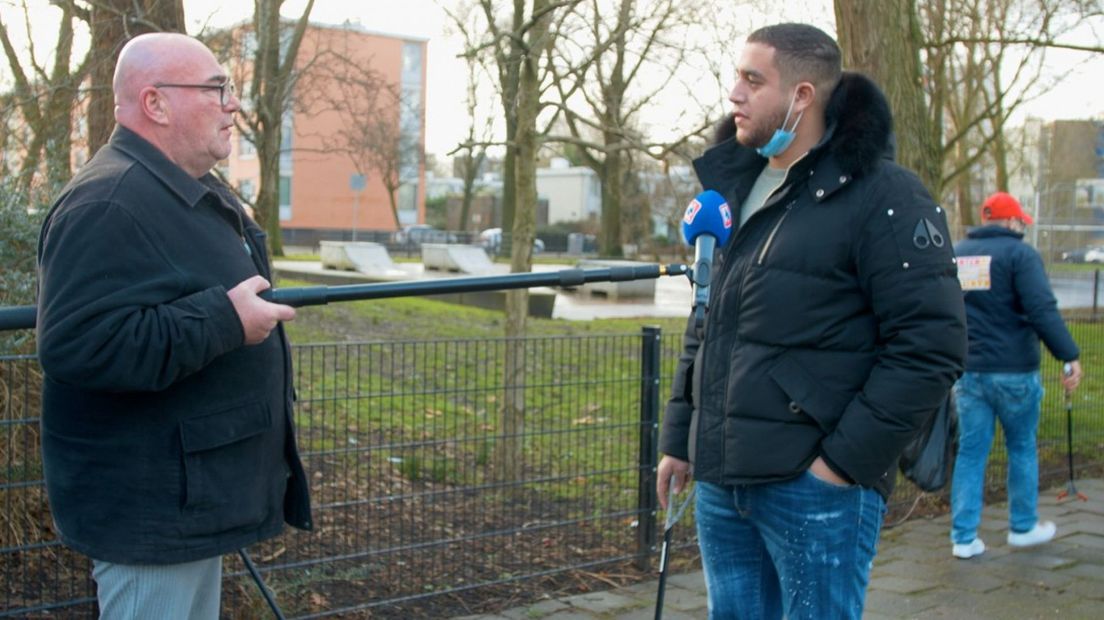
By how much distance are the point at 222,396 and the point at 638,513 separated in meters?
3.54

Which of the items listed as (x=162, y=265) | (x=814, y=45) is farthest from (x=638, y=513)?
(x=162, y=265)

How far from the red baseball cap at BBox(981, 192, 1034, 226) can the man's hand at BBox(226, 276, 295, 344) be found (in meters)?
5.28

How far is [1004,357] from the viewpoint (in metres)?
6.73

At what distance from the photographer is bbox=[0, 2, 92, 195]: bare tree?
6.42 m

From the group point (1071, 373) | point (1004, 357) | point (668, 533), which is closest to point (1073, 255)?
point (1071, 373)

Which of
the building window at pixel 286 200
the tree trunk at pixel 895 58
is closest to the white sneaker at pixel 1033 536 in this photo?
the tree trunk at pixel 895 58

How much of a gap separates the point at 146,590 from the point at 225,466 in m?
0.34

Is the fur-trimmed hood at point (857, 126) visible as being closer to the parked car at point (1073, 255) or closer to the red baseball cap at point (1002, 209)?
the red baseball cap at point (1002, 209)

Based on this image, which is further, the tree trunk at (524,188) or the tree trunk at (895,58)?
the tree trunk at (524,188)

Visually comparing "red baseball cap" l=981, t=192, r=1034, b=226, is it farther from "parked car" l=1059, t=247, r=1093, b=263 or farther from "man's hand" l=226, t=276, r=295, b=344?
"parked car" l=1059, t=247, r=1093, b=263

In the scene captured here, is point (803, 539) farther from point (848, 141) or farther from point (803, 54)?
point (803, 54)

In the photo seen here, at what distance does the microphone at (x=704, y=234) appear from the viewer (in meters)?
3.11

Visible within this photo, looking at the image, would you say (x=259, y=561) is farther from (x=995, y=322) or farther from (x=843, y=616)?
(x=995, y=322)

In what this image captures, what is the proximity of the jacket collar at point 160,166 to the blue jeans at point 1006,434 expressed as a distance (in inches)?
206
